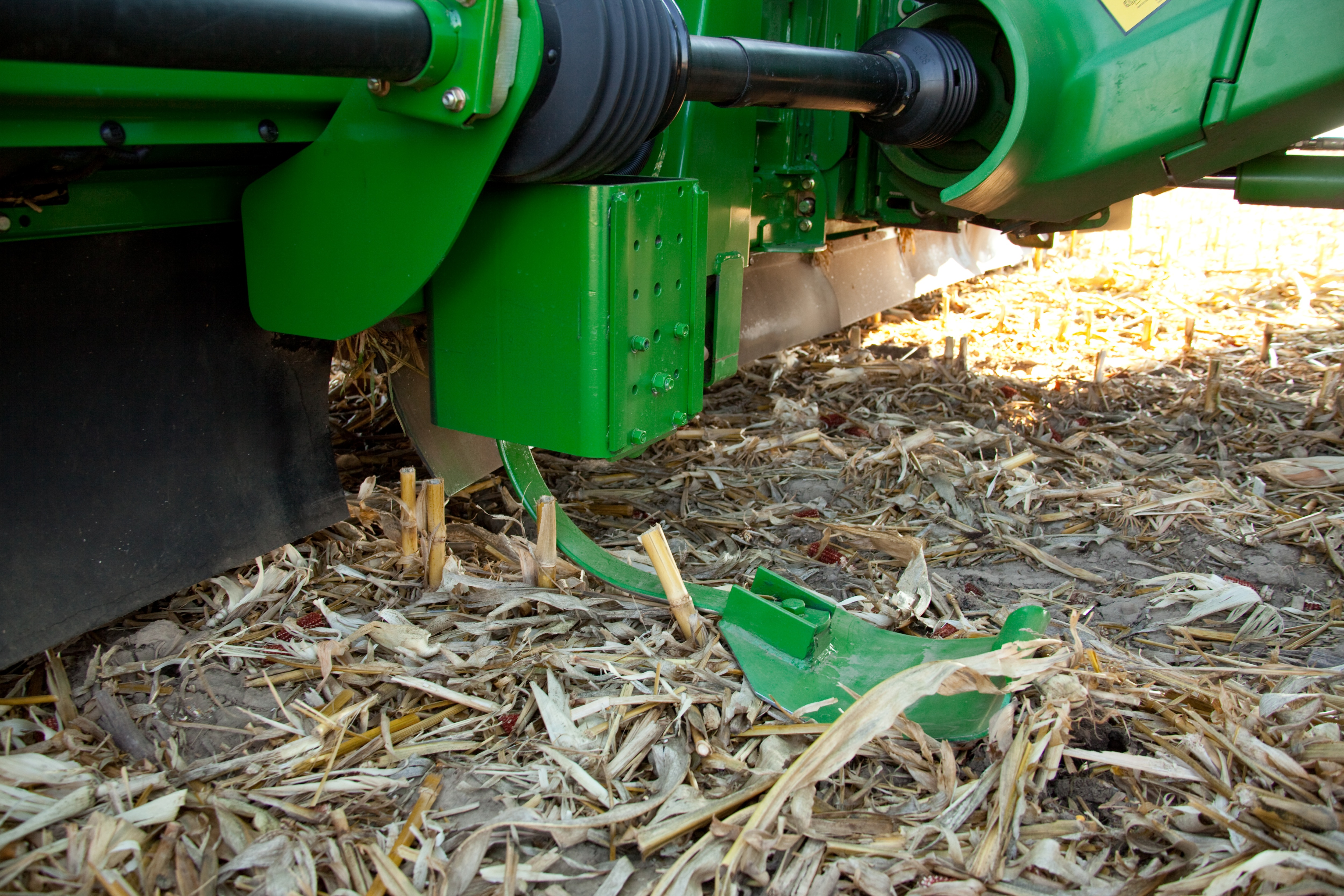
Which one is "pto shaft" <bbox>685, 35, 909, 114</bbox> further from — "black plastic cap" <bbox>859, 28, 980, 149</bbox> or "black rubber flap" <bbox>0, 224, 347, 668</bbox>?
"black rubber flap" <bbox>0, 224, 347, 668</bbox>

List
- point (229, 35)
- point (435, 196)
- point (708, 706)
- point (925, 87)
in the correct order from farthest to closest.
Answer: point (925, 87) < point (708, 706) < point (435, 196) < point (229, 35)

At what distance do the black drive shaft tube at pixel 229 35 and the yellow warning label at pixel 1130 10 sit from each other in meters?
1.52

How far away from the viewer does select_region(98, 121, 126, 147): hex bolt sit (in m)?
1.36

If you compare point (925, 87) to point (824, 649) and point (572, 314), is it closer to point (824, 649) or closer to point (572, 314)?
point (572, 314)

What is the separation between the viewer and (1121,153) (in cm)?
222

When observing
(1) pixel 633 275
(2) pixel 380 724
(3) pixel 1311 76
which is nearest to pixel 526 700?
(2) pixel 380 724

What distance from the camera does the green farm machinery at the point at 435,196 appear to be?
1.38m

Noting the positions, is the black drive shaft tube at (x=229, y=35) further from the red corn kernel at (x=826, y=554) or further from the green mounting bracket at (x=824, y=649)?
the red corn kernel at (x=826, y=554)

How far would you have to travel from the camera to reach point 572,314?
5.30 feet

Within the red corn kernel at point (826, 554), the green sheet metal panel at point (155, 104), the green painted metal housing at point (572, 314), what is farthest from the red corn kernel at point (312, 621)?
the red corn kernel at point (826, 554)

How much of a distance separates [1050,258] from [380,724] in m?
5.39

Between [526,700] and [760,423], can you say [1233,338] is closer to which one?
[760,423]

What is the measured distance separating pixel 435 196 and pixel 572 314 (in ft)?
0.86

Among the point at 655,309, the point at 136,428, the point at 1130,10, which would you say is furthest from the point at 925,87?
the point at 136,428
